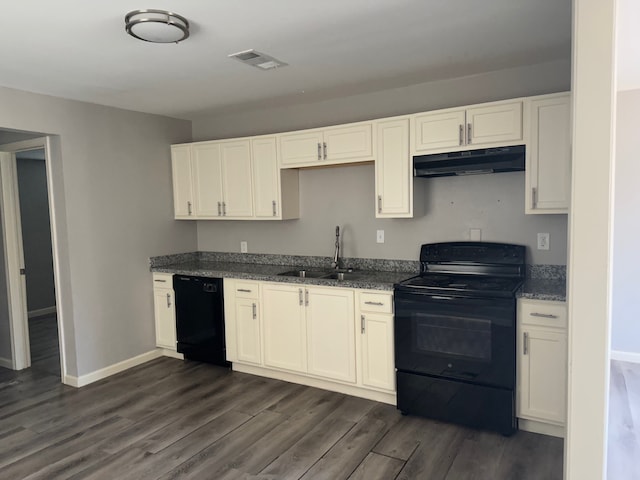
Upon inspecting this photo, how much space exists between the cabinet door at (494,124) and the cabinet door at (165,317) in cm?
304

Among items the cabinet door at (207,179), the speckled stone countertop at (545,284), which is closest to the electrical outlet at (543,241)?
the speckled stone countertop at (545,284)

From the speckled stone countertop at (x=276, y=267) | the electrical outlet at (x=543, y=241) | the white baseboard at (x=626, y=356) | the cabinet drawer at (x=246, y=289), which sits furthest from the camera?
the white baseboard at (x=626, y=356)

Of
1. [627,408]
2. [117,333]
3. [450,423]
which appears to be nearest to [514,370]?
[450,423]

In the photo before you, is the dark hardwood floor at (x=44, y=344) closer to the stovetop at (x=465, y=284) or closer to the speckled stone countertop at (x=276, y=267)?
the speckled stone countertop at (x=276, y=267)

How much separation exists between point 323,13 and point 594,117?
131cm

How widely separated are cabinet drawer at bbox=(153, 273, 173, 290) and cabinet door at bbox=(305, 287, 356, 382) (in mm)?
1528

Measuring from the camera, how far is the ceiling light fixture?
2.13 metres

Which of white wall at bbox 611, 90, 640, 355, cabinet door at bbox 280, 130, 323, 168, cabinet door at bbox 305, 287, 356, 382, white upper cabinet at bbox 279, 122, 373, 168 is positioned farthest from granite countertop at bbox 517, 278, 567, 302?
cabinet door at bbox 280, 130, 323, 168

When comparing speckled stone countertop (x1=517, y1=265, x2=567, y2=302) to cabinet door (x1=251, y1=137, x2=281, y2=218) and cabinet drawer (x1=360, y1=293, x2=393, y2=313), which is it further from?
cabinet door (x1=251, y1=137, x2=281, y2=218)

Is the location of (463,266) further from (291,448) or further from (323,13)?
(323,13)

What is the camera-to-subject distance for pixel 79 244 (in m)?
3.78

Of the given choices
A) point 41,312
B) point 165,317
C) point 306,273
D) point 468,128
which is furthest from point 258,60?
point 41,312

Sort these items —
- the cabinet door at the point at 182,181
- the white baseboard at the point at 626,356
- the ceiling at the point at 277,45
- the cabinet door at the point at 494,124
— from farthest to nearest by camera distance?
the cabinet door at the point at 182,181, the white baseboard at the point at 626,356, the cabinet door at the point at 494,124, the ceiling at the point at 277,45

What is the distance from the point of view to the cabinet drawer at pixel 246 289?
12.5 ft
